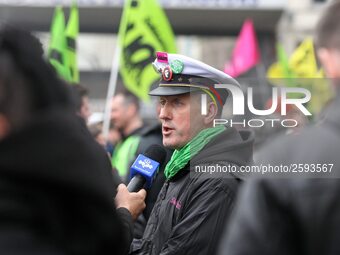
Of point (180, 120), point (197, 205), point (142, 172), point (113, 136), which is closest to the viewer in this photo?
point (197, 205)

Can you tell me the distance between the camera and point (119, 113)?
26.7 ft

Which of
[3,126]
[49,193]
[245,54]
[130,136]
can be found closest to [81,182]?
[49,193]

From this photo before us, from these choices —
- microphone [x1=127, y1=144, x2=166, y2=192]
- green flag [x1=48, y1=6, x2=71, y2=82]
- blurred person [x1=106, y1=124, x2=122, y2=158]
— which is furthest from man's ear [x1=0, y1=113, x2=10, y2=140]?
blurred person [x1=106, y1=124, x2=122, y2=158]

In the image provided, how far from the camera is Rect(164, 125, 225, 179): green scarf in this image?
363 centimetres

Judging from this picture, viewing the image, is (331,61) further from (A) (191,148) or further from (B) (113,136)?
(B) (113,136)

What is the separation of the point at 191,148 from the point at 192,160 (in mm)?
59

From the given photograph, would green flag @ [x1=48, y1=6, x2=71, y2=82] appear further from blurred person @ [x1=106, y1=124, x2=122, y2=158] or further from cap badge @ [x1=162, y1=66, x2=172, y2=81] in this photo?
cap badge @ [x1=162, y1=66, x2=172, y2=81]

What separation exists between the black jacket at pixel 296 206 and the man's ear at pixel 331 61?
10 cm

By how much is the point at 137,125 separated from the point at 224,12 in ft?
58.1

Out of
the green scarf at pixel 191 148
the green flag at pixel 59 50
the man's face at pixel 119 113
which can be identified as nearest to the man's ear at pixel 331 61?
the green scarf at pixel 191 148

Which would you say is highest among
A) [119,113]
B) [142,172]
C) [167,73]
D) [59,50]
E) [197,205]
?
[59,50]

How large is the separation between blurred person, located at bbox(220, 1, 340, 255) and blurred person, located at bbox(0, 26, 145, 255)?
0.38m

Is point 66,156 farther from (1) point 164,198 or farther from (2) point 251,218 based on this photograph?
(1) point 164,198

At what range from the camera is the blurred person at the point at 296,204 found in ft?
6.47
